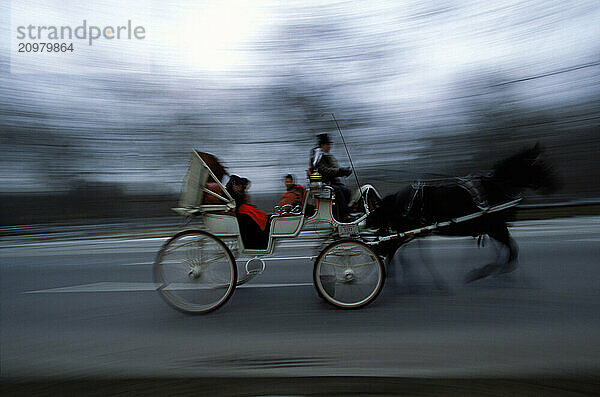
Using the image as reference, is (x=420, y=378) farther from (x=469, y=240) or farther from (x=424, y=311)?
(x=469, y=240)

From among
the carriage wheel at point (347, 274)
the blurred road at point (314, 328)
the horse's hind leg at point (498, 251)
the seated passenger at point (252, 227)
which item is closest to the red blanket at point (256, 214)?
the seated passenger at point (252, 227)

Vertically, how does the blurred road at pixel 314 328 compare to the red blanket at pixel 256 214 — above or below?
below

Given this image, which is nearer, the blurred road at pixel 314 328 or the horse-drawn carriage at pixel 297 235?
the blurred road at pixel 314 328

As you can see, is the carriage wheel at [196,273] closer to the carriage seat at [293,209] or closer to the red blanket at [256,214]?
the red blanket at [256,214]

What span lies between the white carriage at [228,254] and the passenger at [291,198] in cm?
3

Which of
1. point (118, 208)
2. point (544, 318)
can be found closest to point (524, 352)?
point (544, 318)

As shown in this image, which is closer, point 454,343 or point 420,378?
point 420,378

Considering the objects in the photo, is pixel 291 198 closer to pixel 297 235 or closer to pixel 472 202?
pixel 297 235

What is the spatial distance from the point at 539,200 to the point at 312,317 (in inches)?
271

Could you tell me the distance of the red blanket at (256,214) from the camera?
4.03 meters

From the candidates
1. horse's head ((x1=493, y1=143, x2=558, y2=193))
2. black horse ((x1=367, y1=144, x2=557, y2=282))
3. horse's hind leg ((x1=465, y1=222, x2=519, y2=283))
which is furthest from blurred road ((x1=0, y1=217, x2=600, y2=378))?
horse's head ((x1=493, y1=143, x2=558, y2=193))

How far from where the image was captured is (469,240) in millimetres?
7695

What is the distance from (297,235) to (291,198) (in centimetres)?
34

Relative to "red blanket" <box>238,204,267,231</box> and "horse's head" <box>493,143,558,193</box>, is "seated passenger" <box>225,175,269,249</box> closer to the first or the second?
"red blanket" <box>238,204,267,231</box>
